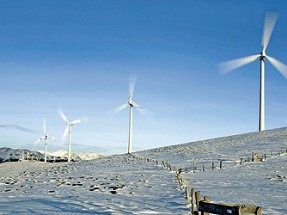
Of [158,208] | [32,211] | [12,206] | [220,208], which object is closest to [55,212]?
[32,211]

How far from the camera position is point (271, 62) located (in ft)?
252

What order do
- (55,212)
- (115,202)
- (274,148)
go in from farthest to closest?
(274,148)
(115,202)
(55,212)

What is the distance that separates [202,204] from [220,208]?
4.67ft

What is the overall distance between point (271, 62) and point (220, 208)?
71209mm

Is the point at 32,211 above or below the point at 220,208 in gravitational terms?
below

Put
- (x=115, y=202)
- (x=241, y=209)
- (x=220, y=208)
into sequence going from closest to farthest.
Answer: (x=241, y=209), (x=220, y=208), (x=115, y=202)

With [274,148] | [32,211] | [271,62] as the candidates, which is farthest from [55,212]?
[271,62]

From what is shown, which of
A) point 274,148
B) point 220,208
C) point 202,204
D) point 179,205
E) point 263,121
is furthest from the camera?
point 263,121

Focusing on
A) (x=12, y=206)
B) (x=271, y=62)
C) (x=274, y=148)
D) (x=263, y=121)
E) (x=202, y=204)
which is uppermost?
(x=271, y=62)

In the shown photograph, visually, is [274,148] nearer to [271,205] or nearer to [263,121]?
[263,121]

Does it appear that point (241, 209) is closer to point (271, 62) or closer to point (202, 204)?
point (202, 204)

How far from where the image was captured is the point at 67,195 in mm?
25297

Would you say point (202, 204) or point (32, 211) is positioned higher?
point (202, 204)

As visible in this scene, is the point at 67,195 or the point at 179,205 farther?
the point at 67,195
